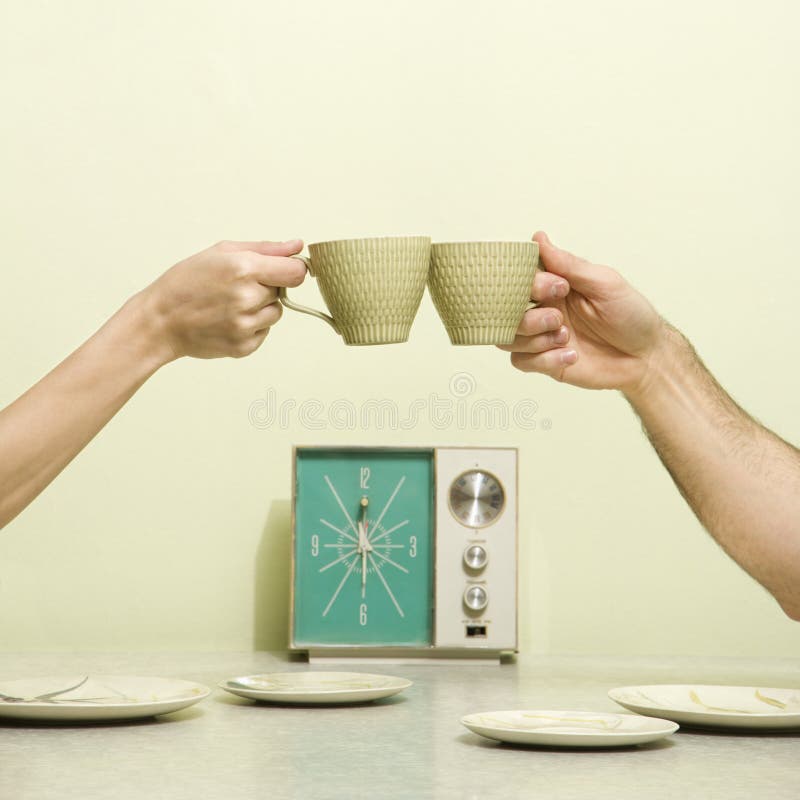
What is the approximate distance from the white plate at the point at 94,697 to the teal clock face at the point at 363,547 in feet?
1.44

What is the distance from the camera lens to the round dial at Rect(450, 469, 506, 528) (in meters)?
1.63

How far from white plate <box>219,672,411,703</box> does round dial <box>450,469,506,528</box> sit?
0.38 m

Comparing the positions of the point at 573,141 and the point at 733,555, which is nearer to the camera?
the point at 733,555

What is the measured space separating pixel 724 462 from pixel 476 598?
378 millimetres

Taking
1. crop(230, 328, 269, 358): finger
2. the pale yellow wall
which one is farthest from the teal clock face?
crop(230, 328, 269, 358): finger

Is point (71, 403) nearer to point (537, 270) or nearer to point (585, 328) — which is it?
point (537, 270)

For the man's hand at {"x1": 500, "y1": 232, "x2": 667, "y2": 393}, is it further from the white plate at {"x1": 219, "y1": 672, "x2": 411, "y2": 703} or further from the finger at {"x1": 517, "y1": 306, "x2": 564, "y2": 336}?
the white plate at {"x1": 219, "y1": 672, "x2": 411, "y2": 703}

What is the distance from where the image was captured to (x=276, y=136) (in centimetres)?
178

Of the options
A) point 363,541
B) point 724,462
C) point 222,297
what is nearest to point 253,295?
point 222,297

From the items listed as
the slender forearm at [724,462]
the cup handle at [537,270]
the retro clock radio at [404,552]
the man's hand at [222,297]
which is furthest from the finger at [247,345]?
the slender forearm at [724,462]

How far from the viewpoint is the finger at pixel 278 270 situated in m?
1.15

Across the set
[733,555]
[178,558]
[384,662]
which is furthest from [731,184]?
[178,558]

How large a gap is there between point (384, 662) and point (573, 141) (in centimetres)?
83

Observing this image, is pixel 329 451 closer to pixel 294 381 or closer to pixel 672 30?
pixel 294 381
